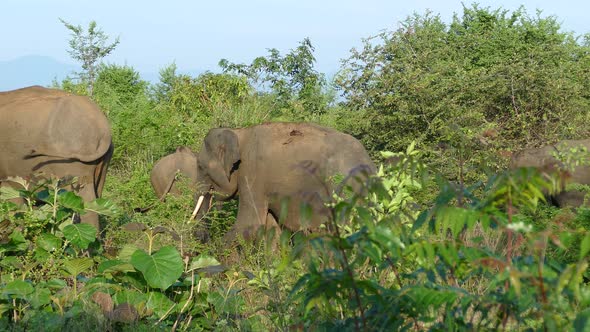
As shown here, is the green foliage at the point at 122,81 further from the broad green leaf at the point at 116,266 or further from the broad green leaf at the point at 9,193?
the broad green leaf at the point at 116,266

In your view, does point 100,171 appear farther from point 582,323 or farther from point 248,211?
point 582,323

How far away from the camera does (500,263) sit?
2551 mm

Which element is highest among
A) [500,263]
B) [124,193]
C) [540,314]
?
[500,263]

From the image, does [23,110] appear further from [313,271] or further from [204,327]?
[313,271]

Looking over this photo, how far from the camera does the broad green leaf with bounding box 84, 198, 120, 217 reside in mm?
6672

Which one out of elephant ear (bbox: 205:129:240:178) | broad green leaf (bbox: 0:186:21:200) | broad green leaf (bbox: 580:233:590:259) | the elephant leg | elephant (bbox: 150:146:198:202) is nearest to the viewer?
broad green leaf (bbox: 580:233:590:259)

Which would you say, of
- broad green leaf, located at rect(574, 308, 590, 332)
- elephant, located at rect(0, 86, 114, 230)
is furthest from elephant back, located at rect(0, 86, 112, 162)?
broad green leaf, located at rect(574, 308, 590, 332)

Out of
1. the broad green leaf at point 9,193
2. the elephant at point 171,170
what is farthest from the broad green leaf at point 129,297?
the elephant at point 171,170

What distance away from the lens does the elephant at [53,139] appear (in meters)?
10.1

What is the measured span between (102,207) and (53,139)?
3652mm

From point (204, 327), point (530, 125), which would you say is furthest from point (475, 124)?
point (204, 327)

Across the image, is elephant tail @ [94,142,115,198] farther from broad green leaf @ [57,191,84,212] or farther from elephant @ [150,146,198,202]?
broad green leaf @ [57,191,84,212]

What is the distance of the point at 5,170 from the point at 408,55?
8.39 m

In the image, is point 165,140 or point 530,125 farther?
point 165,140
